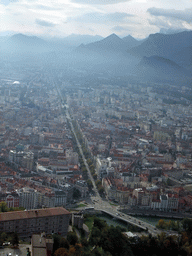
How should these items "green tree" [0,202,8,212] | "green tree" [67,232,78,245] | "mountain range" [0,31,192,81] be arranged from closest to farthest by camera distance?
"green tree" [67,232,78,245] < "green tree" [0,202,8,212] < "mountain range" [0,31,192,81]

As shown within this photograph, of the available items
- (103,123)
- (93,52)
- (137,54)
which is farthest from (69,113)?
(93,52)

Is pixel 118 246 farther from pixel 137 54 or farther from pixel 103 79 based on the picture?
pixel 137 54

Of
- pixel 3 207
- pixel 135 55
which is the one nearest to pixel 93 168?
pixel 3 207

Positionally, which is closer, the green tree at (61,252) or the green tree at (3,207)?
the green tree at (61,252)

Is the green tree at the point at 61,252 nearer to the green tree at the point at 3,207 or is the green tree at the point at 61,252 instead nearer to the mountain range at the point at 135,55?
the green tree at the point at 3,207

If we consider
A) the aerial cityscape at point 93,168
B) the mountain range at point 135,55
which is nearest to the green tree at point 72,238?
the aerial cityscape at point 93,168

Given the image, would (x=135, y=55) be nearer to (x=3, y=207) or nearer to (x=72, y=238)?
(x=3, y=207)

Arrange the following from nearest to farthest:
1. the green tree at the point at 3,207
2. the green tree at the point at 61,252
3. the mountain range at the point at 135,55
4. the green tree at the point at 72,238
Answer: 1. the green tree at the point at 61,252
2. the green tree at the point at 72,238
3. the green tree at the point at 3,207
4. the mountain range at the point at 135,55

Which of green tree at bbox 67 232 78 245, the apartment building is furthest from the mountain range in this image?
green tree at bbox 67 232 78 245

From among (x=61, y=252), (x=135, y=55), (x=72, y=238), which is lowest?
(x=72, y=238)

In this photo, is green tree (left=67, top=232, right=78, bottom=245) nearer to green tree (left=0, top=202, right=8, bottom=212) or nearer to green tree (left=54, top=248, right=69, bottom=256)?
green tree (left=54, top=248, right=69, bottom=256)

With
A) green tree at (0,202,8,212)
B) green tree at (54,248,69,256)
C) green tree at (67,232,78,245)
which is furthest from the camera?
green tree at (0,202,8,212)

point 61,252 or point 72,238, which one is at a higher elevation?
point 61,252
